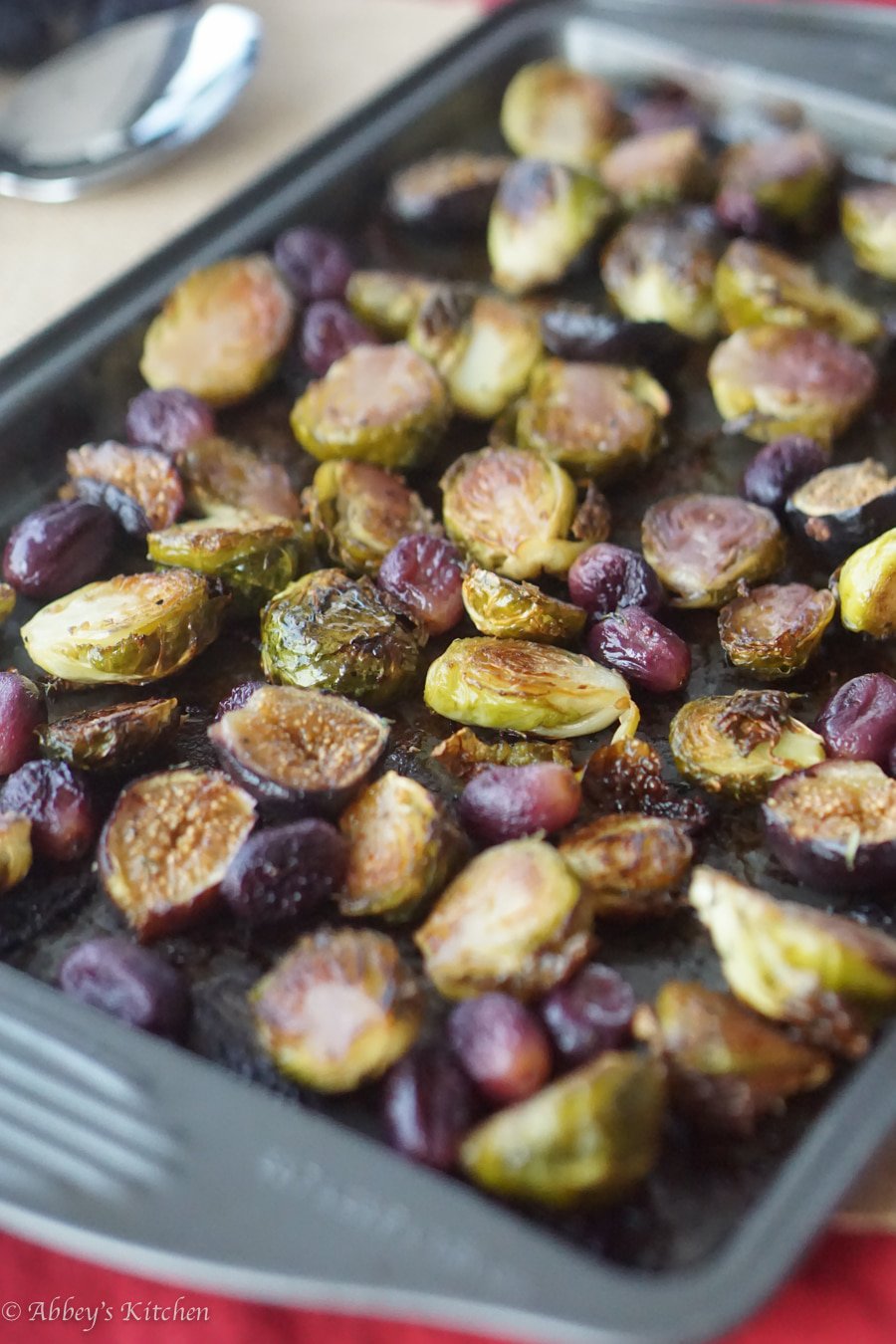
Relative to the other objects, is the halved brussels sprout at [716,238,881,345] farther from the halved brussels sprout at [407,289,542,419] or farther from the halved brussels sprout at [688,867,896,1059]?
the halved brussels sprout at [688,867,896,1059]

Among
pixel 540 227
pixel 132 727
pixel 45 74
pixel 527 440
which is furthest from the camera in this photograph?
pixel 45 74

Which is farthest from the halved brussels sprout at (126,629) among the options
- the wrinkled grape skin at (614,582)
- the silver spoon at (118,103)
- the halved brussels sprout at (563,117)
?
the halved brussels sprout at (563,117)

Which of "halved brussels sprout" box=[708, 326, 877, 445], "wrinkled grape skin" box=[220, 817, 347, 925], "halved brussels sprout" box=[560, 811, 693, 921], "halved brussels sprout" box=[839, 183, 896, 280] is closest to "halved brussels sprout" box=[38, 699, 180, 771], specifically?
"wrinkled grape skin" box=[220, 817, 347, 925]

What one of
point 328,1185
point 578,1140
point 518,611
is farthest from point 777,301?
point 328,1185

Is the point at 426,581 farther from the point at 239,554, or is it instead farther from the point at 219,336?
the point at 219,336

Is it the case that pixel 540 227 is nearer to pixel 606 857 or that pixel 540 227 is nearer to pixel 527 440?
pixel 527 440

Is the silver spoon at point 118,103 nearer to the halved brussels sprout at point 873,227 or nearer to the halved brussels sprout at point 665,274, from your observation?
the halved brussels sprout at point 665,274

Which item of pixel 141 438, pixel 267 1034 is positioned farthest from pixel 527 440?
pixel 267 1034
